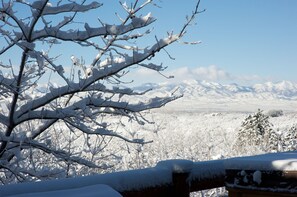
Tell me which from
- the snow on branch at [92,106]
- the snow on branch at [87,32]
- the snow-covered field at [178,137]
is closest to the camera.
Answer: the snow on branch at [87,32]

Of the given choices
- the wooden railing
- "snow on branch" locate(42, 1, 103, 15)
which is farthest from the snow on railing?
"snow on branch" locate(42, 1, 103, 15)

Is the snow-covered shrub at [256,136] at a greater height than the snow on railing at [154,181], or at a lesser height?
greater

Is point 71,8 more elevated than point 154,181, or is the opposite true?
point 71,8

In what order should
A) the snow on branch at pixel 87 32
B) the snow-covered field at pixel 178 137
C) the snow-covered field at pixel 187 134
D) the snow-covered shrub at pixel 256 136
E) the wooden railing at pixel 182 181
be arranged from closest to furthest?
the wooden railing at pixel 182 181 < the snow on branch at pixel 87 32 < the snow-covered field at pixel 178 137 < the snow-covered field at pixel 187 134 < the snow-covered shrub at pixel 256 136

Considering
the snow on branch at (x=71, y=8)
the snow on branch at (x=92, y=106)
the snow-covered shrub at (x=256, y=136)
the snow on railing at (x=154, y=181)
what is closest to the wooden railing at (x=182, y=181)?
the snow on railing at (x=154, y=181)

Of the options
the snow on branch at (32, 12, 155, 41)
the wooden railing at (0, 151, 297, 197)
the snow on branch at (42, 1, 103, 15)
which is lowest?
the wooden railing at (0, 151, 297, 197)

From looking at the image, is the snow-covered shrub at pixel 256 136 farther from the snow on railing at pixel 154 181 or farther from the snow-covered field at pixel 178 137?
the snow on railing at pixel 154 181

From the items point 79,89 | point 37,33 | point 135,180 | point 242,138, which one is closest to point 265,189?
point 135,180

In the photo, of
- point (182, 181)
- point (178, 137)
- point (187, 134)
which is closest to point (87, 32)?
point (182, 181)

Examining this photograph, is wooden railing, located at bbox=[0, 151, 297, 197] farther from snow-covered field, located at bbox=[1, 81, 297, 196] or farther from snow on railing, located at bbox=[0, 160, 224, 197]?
snow-covered field, located at bbox=[1, 81, 297, 196]

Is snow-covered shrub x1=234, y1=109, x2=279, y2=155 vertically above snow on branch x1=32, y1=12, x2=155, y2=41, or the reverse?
snow on branch x1=32, y1=12, x2=155, y2=41

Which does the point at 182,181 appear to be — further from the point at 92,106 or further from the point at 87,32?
the point at 92,106

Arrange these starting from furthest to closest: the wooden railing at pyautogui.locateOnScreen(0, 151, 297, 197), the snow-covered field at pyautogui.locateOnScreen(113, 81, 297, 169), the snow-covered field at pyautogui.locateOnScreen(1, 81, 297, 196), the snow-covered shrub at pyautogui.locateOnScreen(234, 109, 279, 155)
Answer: the snow-covered shrub at pyautogui.locateOnScreen(234, 109, 279, 155), the snow-covered field at pyautogui.locateOnScreen(113, 81, 297, 169), the snow-covered field at pyautogui.locateOnScreen(1, 81, 297, 196), the wooden railing at pyautogui.locateOnScreen(0, 151, 297, 197)

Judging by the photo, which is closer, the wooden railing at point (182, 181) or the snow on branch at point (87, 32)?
the wooden railing at point (182, 181)
